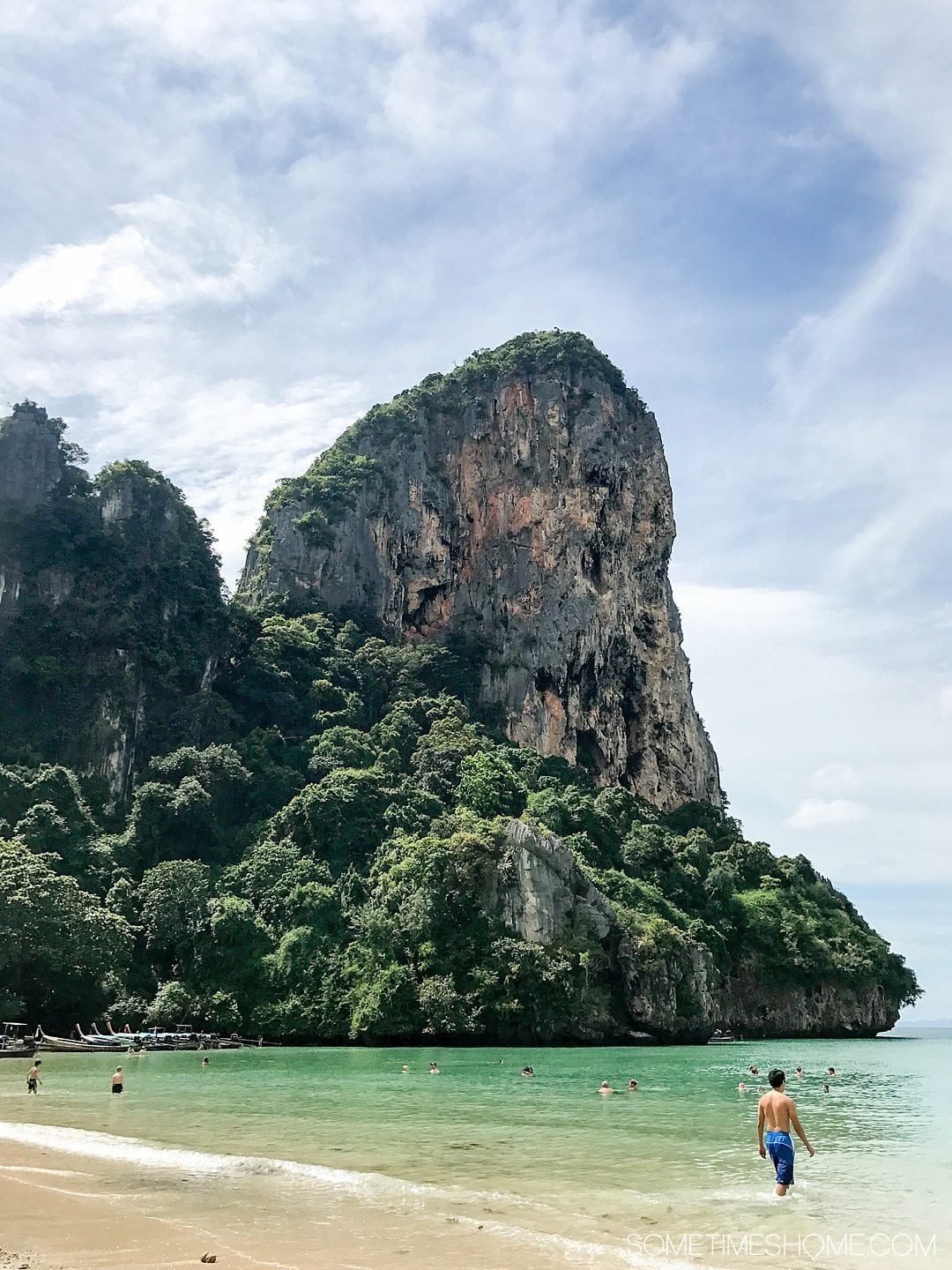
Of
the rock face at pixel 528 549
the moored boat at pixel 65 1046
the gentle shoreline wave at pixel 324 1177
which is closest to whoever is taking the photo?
the gentle shoreline wave at pixel 324 1177

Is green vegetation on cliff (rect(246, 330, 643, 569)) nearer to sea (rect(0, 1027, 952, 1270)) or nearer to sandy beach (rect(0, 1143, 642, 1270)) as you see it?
sea (rect(0, 1027, 952, 1270))

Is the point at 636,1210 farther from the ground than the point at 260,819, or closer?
closer

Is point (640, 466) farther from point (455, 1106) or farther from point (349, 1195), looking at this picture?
point (349, 1195)

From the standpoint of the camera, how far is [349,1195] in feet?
32.8

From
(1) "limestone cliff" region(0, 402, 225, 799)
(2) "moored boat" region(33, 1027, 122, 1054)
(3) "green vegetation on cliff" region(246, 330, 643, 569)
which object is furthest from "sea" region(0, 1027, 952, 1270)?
(3) "green vegetation on cliff" region(246, 330, 643, 569)

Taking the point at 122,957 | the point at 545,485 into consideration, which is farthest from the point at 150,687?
the point at 545,485

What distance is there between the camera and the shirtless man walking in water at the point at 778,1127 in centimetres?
891

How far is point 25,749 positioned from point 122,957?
49.4ft

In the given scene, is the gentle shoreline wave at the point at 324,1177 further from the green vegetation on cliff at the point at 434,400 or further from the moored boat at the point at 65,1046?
the green vegetation on cliff at the point at 434,400

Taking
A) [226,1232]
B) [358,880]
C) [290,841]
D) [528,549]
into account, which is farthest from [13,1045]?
[528,549]

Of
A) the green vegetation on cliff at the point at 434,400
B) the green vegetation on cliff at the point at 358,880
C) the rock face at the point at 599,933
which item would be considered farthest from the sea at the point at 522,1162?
the green vegetation on cliff at the point at 434,400

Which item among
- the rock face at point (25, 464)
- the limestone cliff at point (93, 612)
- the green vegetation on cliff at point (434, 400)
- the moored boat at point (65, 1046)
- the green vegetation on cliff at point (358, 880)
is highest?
the green vegetation on cliff at point (434, 400)

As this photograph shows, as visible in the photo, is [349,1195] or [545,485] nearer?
[349,1195]

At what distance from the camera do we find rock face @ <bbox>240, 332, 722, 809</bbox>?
227 feet
